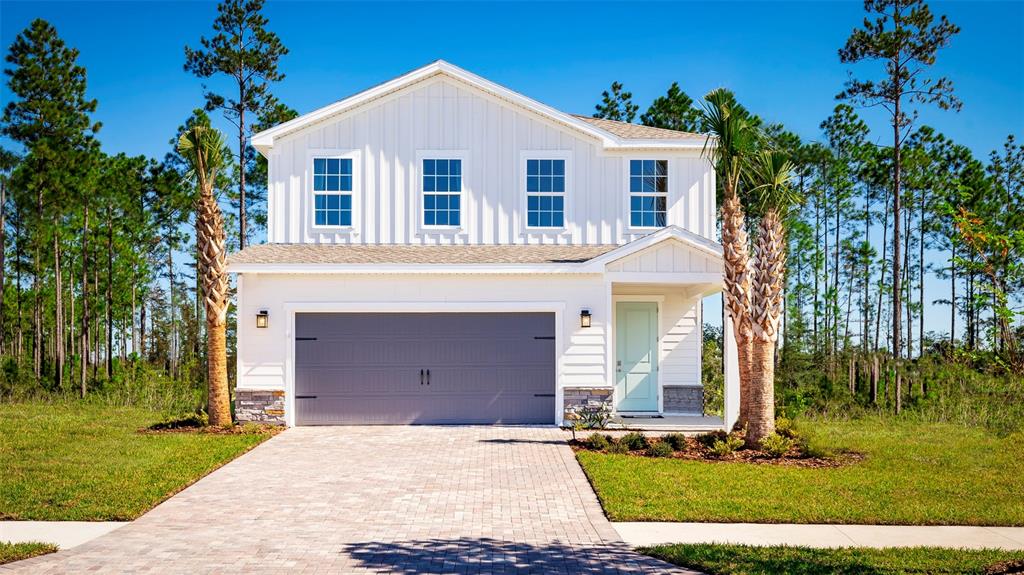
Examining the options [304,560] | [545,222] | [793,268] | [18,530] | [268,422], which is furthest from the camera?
[793,268]

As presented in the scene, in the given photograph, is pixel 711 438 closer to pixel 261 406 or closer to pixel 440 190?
pixel 440 190

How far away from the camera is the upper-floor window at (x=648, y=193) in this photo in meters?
19.0

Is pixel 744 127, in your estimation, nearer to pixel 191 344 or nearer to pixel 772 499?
pixel 772 499

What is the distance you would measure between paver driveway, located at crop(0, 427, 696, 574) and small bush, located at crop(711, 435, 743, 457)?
2213 millimetres

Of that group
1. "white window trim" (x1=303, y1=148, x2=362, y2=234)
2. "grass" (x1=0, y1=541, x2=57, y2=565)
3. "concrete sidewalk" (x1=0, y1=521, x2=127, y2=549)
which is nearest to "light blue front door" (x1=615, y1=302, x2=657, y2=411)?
"white window trim" (x1=303, y1=148, x2=362, y2=234)

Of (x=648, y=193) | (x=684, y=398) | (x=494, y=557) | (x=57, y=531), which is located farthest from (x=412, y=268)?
(x=494, y=557)

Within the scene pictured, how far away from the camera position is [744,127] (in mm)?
13930

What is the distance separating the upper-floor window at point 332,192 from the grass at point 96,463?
5145 mm

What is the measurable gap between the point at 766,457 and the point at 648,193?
7565mm

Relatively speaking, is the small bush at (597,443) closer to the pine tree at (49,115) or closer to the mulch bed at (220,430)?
the mulch bed at (220,430)

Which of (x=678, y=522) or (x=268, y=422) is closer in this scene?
(x=678, y=522)

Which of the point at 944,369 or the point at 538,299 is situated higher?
the point at 538,299

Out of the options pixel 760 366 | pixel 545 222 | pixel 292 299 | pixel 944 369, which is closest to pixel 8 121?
pixel 292 299

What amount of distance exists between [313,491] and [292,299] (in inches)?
276
